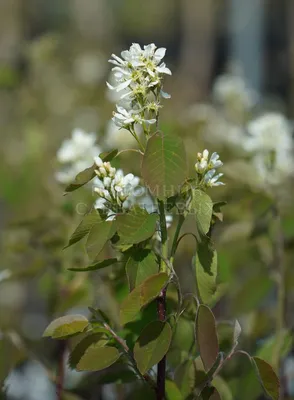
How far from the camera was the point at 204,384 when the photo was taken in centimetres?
105

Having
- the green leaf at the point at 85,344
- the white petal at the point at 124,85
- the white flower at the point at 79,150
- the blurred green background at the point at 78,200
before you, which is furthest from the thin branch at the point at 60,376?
the white petal at the point at 124,85

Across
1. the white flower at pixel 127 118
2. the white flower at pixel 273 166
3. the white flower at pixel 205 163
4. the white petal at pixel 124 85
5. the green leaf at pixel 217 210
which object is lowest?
the white flower at pixel 273 166

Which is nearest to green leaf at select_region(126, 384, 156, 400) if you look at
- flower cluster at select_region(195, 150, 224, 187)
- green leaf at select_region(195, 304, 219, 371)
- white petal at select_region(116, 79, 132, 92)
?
green leaf at select_region(195, 304, 219, 371)

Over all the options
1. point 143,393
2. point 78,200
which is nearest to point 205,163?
point 143,393

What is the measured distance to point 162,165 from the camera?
0.99 metres

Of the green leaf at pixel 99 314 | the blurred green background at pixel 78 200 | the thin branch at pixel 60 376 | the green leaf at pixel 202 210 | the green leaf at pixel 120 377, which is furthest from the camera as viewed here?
the blurred green background at pixel 78 200

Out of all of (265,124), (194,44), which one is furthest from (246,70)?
(265,124)

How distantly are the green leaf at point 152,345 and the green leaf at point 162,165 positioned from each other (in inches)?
6.7

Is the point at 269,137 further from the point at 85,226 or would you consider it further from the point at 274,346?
the point at 85,226

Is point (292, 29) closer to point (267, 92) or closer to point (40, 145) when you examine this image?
point (267, 92)

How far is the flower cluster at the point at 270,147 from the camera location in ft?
5.46

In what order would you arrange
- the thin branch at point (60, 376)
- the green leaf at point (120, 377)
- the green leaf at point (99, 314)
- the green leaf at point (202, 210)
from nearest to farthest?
the green leaf at point (202, 210) < the green leaf at point (99, 314) < the green leaf at point (120, 377) < the thin branch at point (60, 376)

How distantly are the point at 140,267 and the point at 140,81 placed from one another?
0.24 meters

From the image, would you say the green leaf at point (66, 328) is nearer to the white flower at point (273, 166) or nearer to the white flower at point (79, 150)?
the white flower at point (79, 150)
